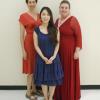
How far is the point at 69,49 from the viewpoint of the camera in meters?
3.24

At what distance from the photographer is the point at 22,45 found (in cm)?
340

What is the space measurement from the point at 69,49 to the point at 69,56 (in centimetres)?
8

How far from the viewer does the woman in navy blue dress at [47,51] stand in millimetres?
3117

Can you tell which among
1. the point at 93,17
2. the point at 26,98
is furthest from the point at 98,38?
the point at 26,98

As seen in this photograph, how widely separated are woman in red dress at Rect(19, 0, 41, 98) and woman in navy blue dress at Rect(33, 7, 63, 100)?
0.64 feet

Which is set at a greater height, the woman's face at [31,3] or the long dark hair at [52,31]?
the woman's face at [31,3]

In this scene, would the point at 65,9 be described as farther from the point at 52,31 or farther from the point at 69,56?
the point at 69,56

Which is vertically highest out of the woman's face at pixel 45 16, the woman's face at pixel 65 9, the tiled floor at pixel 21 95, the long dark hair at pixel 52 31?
the woman's face at pixel 65 9

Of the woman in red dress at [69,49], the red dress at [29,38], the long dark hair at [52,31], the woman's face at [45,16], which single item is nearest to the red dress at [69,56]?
the woman in red dress at [69,49]

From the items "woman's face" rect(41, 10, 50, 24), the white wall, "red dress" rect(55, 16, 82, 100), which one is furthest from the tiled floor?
"woman's face" rect(41, 10, 50, 24)

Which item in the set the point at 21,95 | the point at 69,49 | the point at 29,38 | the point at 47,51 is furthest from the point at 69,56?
the point at 21,95

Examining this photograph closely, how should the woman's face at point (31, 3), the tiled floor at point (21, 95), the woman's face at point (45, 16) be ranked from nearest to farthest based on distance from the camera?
the woman's face at point (45, 16), the woman's face at point (31, 3), the tiled floor at point (21, 95)

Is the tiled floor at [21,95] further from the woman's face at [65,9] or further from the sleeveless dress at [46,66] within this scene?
the woman's face at [65,9]

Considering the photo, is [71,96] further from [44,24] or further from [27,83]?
[44,24]
